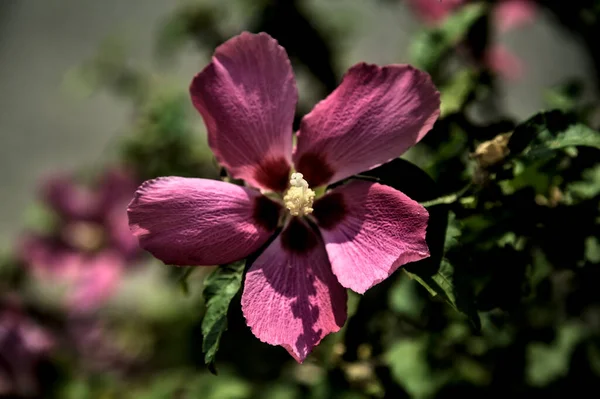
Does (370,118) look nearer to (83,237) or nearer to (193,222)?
(193,222)

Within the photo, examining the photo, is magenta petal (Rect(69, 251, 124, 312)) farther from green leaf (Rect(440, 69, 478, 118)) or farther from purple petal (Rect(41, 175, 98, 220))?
green leaf (Rect(440, 69, 478, 118))

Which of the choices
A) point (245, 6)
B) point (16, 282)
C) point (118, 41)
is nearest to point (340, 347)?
point (245, 6)

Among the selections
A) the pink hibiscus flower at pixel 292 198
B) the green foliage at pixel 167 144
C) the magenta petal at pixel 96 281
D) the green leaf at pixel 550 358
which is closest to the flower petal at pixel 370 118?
the pink hibiscus flower at pixel 292 198

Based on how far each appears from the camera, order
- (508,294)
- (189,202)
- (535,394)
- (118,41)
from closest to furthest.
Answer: (189,202) → (508,294) → (535,394) → (118,41)

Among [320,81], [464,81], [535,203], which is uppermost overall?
[464,81]

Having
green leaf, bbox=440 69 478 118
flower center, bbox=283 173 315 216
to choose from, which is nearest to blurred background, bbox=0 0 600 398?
green leaf, bbox=440 69 478 118

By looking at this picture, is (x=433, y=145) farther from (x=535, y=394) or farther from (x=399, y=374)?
(x=535, y=394)

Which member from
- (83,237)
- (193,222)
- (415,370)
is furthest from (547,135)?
(83,237)
